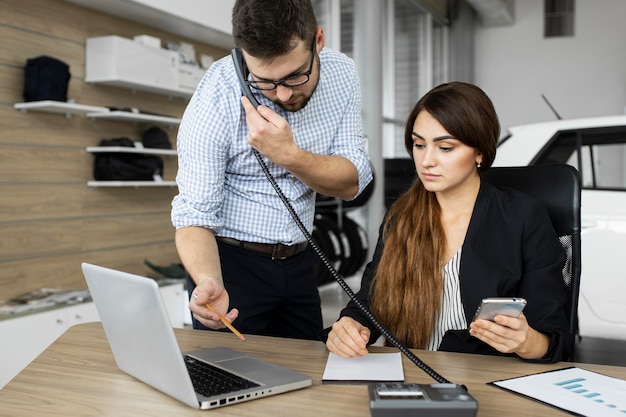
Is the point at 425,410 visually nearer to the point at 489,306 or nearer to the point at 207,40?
the point at 489,306

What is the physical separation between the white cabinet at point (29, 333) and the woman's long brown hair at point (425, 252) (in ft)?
6.88

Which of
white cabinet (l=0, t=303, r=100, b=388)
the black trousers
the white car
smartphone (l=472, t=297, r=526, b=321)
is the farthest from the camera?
the white car

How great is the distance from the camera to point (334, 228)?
19.0 feet

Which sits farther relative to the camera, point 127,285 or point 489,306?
point 489,306

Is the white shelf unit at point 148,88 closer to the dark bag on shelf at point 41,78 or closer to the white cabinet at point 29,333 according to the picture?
the dark bag on shelf at point 41,78

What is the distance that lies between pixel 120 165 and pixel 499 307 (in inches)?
127

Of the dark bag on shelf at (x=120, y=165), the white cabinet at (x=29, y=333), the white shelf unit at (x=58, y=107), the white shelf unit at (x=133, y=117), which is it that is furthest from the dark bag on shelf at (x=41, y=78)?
the white cabinet at (x=29, y=333)

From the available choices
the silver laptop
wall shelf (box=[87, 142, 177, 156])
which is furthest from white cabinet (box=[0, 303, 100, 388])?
the silver laptop

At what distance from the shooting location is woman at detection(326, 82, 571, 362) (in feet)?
5.13

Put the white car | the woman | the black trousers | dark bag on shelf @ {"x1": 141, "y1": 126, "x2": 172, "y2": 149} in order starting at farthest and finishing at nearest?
1. dark bag on shelf @ {"x1": 141, "y1": 126, "x2": 172, "y2": 149}
2. the white car
3. the black trousers
4. the woman

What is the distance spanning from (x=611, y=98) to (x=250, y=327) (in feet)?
30.6

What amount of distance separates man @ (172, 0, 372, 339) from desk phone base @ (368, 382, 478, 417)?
0.48m

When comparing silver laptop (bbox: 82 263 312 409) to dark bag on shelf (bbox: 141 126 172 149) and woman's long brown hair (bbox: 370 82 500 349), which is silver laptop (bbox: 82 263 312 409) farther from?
dark bag on shelf (bbox: 141 126 172 149)

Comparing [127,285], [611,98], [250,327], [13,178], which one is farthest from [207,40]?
[611,98]
